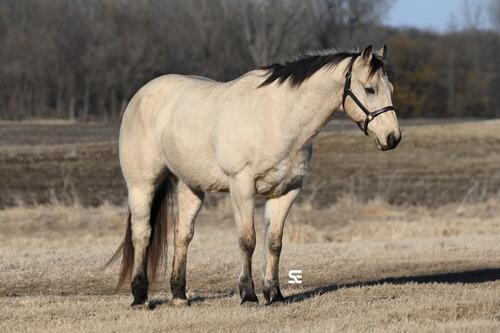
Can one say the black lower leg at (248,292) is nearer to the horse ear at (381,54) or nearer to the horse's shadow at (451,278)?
the horse ear at (381,54)

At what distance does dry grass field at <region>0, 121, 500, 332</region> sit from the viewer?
8938 millimetres

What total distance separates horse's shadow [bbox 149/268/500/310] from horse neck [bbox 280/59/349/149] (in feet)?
5.88

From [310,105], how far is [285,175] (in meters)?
0.67

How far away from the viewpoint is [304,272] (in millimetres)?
13953

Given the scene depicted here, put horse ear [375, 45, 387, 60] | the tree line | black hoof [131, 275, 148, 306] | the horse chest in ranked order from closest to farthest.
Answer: horse ear [375, 45, 387, 60] < the horse chest < black hoof [131, 275, 148, 306] < the tree line

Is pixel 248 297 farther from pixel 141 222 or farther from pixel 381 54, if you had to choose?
pixel 381 54

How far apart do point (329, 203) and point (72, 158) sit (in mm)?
11908

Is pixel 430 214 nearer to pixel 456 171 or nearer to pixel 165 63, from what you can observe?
pixel 456 171

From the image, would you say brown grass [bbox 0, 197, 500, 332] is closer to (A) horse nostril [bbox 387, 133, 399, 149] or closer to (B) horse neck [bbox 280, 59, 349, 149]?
(A) horse nostril [bbox 387, 133, 399, 149]

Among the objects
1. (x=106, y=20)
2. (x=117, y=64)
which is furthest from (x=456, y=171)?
(x=106, y=20)

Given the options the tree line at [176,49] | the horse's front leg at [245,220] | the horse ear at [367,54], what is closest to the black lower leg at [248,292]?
the horse's front leg at [245,220]

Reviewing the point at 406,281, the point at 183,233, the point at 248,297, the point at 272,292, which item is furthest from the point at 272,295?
the point at 406,281

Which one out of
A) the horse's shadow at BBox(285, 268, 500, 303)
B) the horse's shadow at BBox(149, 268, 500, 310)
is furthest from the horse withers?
the horse's shadow at BBox(285, 268, 500, 303)

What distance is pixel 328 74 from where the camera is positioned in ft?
30.8
